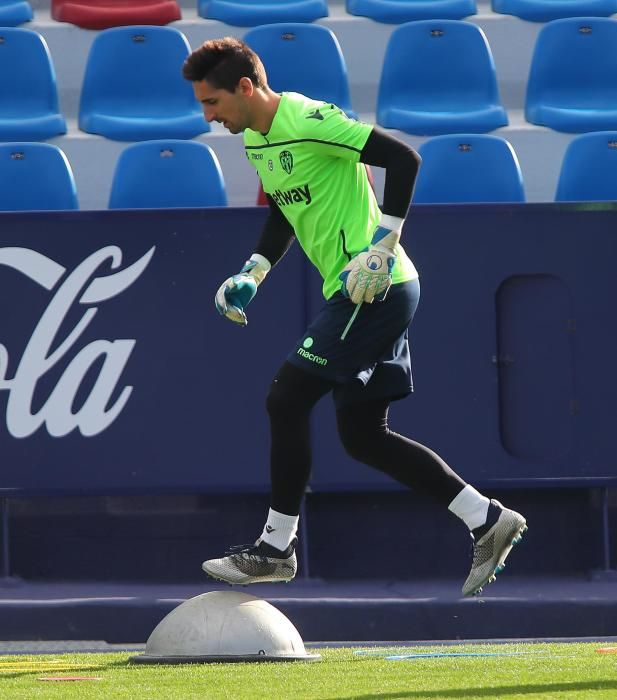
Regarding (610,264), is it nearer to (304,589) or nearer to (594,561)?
(594,561)

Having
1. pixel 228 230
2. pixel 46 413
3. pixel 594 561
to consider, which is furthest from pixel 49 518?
pixel 594 561

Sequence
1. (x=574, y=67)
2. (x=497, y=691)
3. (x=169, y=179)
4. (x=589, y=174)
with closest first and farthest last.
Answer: (x=497, y=691), (x=169, y=179), (x=589, y=174), (x=574, y=67)

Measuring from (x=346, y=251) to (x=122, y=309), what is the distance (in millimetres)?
2219

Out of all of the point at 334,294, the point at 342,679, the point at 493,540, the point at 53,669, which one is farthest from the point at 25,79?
the point at 342,679

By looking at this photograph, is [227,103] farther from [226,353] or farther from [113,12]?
[113,12]

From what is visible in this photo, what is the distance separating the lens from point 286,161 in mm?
4598

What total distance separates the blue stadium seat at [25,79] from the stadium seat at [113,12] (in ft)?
3.22

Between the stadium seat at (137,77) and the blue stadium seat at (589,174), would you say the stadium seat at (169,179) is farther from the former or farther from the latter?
the blue stadium seat at (589,174)

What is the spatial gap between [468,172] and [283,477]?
334 cm

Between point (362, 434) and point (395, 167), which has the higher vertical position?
point (395, 167)

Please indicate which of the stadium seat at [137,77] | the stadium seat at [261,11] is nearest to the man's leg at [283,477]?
the stadium seat at [137,77]

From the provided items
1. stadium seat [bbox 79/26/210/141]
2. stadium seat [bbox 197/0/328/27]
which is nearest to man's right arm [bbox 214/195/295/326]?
stadium seat [bbox 79/26/210/141]

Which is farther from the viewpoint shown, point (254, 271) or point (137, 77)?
point (137, 77)

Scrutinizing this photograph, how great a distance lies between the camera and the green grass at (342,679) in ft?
12.7
